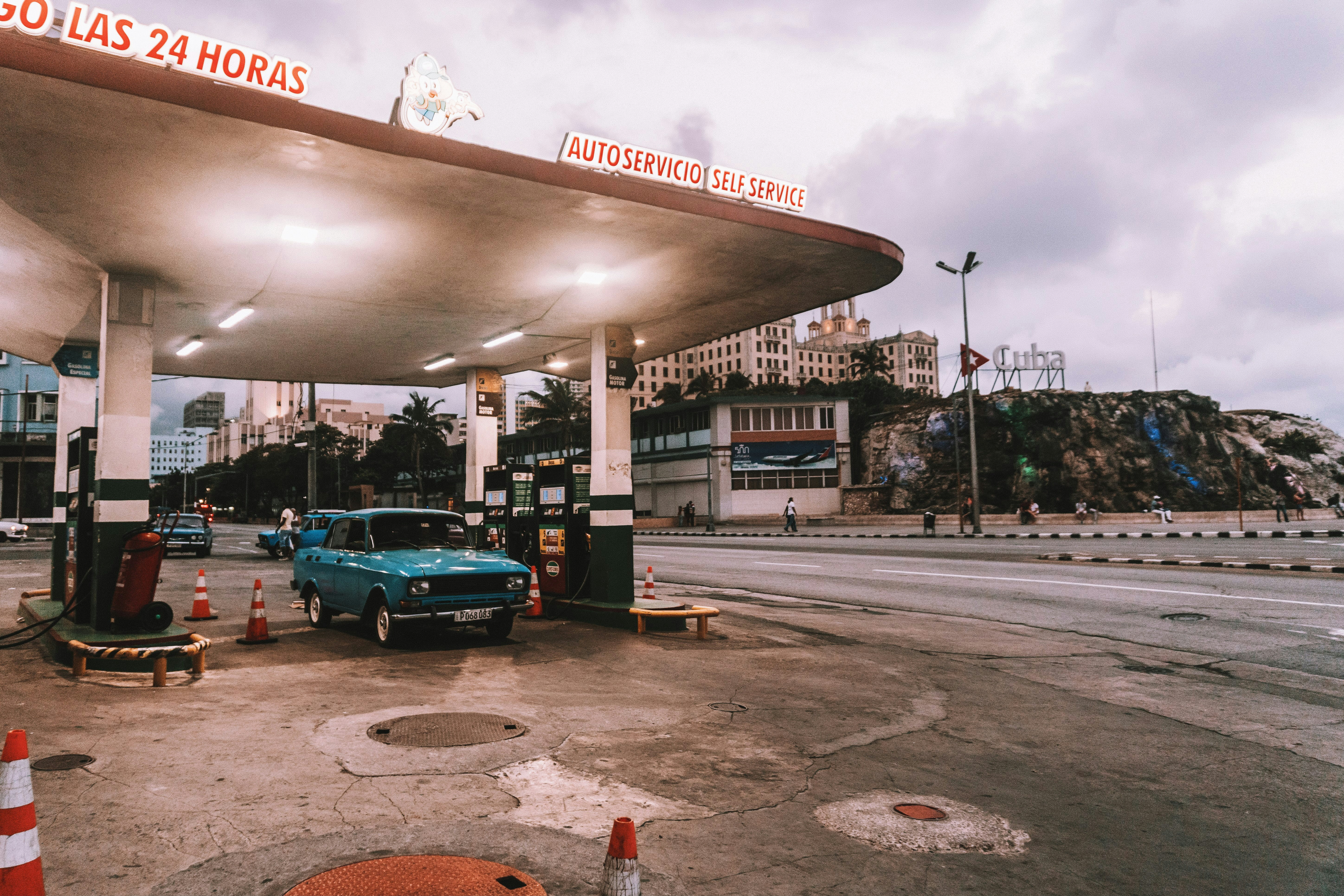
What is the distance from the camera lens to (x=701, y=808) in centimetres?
457

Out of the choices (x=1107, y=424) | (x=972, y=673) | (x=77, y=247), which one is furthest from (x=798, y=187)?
(x=1107, y=424)

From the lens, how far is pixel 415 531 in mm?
11055

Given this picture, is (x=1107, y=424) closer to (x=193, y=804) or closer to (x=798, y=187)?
(x=798, y=187)

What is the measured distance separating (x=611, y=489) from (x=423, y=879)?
29.1ft

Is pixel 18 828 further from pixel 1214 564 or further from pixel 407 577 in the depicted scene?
pixel 1214 564

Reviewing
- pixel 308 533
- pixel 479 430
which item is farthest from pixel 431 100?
pixel 308 533

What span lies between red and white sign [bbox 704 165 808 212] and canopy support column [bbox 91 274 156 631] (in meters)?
7.38

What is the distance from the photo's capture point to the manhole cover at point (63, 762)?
16.5 feet

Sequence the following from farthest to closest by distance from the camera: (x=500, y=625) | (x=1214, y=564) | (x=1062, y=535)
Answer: (x=1062, y=535)
(x=1214, y=564)
(x=500, y=625)

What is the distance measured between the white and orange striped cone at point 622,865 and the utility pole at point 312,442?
31594 millimetres

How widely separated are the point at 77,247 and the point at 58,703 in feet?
17.3

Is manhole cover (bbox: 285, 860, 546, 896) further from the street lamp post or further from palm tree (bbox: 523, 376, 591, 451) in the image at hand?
palm tree (bbox: 523, 376, 591, 451)

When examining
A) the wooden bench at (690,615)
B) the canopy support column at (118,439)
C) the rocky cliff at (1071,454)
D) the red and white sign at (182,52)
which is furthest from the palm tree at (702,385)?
the red and white sign at (182,52)

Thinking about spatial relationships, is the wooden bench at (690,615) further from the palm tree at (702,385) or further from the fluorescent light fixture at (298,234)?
the palm tree at (702,385)
